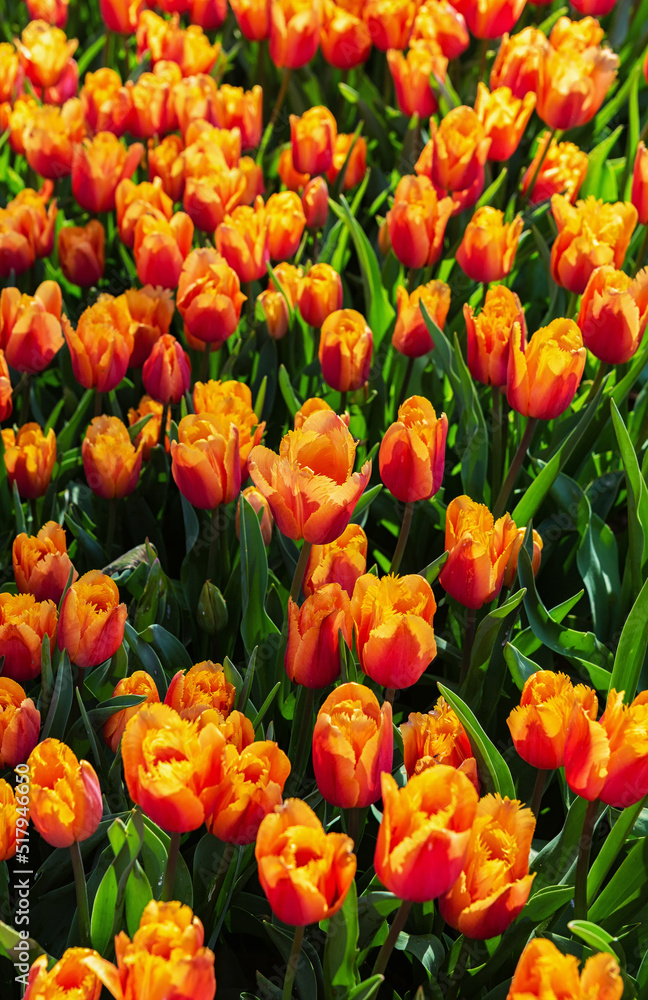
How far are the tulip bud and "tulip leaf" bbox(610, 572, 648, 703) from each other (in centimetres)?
54

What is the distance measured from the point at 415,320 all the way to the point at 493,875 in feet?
3.15

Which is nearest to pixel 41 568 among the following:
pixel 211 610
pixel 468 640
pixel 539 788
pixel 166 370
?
pixel 211 610

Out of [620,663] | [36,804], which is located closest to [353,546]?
[620,663]

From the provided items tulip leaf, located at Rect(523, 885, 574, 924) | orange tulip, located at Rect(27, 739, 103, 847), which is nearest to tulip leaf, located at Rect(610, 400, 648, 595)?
tulip leaf, located at Rect(523, 885, 574, 924)

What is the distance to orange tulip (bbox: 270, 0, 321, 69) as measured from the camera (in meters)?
2.40

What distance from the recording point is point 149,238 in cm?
175

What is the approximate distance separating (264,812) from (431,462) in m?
0.50

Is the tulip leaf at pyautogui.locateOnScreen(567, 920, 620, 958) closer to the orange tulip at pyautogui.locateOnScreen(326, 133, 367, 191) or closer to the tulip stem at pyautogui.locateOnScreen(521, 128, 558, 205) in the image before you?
the tulip stem at pyautogui.locateOnScreen(521, 128, 558, 205)

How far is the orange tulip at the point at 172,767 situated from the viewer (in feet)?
2.84

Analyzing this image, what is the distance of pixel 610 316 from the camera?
146 cm

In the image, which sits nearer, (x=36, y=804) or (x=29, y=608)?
(x=36, y=804)

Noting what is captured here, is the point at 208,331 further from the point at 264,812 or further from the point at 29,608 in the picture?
the point at 264,812

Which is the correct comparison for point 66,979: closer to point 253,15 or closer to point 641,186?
point 641,186

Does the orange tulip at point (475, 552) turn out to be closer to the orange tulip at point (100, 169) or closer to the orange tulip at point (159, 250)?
the orange tulip at point (159, 250)
